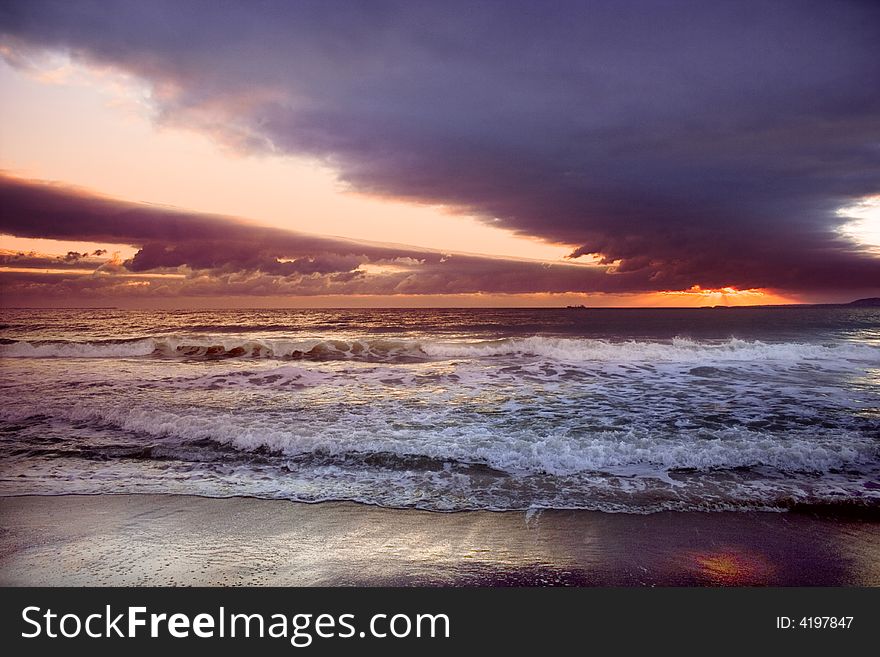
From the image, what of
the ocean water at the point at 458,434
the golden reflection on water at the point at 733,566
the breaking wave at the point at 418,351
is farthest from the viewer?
the breaking wave at the point at 418,351

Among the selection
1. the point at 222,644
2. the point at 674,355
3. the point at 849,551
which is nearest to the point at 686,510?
the point at 849,551

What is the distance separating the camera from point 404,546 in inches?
180

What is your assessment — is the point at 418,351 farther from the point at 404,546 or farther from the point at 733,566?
the point at 733,566

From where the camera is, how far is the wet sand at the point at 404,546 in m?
4.00

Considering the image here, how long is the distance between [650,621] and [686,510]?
238 centimetres

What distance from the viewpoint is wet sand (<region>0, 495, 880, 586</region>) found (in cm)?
400

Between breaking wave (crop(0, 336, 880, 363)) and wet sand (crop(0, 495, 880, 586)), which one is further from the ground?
breaking wave (crop(0, 336, 880, 363))

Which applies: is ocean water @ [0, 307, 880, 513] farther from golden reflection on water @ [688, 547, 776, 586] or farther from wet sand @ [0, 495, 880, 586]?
golden reflection on water @ [688, 547, 776, 586]

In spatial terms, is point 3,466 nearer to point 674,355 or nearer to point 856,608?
point 856,608

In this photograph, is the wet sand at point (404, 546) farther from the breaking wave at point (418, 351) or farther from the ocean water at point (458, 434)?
the breaking wave at point (418, 351)

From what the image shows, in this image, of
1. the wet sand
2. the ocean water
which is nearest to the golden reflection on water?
the wet sand

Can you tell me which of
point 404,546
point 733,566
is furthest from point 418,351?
point 733,566

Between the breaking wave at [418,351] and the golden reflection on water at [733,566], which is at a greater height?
the breaking wave at [418,351]

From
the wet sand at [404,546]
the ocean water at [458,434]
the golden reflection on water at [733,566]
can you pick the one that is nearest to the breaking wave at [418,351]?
the ocean water at [458,434]
